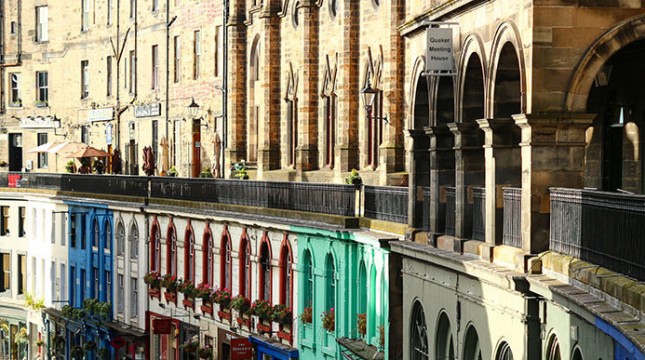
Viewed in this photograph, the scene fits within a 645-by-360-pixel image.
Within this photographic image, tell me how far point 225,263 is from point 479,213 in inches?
1024

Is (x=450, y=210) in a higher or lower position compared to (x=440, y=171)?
lower

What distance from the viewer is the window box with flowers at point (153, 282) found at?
6034cm

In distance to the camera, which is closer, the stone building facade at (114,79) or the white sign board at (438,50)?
the white sign board at (438,50)

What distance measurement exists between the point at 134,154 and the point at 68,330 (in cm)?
878

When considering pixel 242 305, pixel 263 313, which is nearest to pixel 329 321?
pixel 263 313

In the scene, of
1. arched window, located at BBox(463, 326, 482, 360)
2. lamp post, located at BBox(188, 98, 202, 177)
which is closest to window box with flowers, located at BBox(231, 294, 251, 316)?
lamp post, located at BBox(188, 98, 202, 177)

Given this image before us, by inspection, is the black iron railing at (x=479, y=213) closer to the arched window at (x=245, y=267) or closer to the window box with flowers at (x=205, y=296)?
the arched window at (x=245, y=267)

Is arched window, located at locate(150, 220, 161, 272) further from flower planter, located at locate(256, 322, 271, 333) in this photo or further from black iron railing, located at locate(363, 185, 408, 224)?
black iron railing, located at locate(363, 185, 408, 224)

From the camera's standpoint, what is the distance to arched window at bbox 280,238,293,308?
46500mm

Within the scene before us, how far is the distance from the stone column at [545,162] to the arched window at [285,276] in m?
22.2

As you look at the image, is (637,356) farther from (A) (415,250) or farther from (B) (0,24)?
(B) (0,24)

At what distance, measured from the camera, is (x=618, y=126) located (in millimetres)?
27781

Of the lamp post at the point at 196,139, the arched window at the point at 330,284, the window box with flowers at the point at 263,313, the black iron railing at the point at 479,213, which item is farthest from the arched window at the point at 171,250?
the black iron railing at the point at 479,213

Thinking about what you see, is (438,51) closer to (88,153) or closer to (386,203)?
(386,203)
